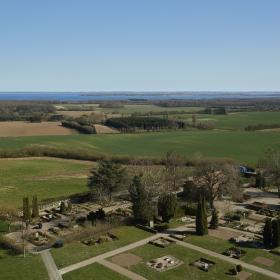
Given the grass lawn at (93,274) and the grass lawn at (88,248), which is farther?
the grass lawn at (88,248)

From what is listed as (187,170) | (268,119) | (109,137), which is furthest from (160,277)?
(268,119)

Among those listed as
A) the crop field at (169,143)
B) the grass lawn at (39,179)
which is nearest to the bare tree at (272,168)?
the crop field at (169,143)

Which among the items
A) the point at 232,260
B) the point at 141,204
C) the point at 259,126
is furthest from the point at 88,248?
the point at 259,126

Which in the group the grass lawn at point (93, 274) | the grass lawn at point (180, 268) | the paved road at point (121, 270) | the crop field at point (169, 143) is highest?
the crop field at point (169, 143)

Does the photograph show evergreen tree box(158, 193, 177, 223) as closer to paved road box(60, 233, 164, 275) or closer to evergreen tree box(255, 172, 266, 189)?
paved road box(60, 233, 164, 275)

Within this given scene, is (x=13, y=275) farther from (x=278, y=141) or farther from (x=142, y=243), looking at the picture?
(x=278, y=141)

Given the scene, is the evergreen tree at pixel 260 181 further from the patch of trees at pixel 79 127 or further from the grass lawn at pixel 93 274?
the patch of trees at pixel 79 127

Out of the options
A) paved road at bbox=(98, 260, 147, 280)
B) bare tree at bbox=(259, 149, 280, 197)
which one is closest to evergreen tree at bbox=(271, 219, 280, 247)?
paved road at bbox=(98, 260, 147, 280)

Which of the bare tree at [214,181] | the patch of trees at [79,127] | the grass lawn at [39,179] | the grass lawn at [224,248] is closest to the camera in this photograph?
the grass lawn at [224,248]
